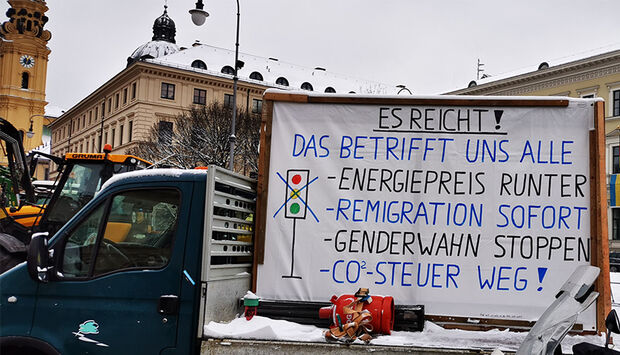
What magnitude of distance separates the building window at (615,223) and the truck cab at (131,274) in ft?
143

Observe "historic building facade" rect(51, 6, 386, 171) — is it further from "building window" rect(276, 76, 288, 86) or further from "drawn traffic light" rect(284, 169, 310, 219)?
"drawn traffic light" rect(284, 169, 310, 219)

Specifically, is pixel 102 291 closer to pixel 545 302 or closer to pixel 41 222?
pixel 545 302

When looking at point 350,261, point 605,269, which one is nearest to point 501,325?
point 605,269

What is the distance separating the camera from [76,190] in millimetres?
11570

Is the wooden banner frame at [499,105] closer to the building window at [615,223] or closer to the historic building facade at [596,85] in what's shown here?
the historic building facade at [596,85]

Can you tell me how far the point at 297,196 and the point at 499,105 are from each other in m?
1.85

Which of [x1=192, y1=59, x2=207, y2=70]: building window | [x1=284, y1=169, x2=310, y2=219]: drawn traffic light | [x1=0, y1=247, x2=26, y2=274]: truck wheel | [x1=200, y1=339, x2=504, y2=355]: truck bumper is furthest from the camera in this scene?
[x1=192, y1=59, x2=207, y2=70]: building window

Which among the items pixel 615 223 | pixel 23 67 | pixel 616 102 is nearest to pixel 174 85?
pixel 616 102

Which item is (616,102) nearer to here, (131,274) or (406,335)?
(406,335)

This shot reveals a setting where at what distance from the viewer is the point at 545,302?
4.87 m

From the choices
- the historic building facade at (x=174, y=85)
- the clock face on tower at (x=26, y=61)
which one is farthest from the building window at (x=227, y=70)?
the clock face on tower at (x=26, y=61)

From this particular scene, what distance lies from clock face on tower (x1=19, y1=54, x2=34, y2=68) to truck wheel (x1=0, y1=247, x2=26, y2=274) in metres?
92.2

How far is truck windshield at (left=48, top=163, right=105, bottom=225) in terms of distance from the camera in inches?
446

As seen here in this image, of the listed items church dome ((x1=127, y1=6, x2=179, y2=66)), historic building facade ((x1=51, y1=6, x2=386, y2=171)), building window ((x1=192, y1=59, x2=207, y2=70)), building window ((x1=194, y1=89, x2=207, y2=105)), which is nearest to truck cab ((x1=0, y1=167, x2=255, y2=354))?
historic building facade ((x1=51, y1=6, x2=386, y2=171))
